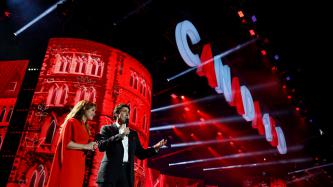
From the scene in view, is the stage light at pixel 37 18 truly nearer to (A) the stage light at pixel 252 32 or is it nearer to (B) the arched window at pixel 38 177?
(B) the arched window at pixel 38 177

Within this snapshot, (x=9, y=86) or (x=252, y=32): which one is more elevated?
(x=252, y=32)

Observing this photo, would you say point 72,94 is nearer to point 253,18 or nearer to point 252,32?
point 253,18

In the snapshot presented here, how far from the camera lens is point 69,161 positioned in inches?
161

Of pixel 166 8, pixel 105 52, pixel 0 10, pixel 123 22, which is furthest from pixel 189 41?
pixel 0 10

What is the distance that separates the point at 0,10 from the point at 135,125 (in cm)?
465

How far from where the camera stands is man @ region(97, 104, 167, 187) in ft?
13.4

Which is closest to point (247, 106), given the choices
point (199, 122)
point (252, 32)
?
point (252, 32)

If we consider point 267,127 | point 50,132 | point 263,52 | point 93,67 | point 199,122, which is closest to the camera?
point 50,132

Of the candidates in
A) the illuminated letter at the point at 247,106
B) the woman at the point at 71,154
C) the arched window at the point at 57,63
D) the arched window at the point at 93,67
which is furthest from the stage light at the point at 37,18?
the illuminated letter at the point at 247,106

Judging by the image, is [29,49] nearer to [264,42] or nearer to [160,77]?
[160,77]

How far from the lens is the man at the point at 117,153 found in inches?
161

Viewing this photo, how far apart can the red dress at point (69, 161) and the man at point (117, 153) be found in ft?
0.94

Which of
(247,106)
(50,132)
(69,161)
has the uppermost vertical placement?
(247,106)

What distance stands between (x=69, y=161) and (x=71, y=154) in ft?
0.31
